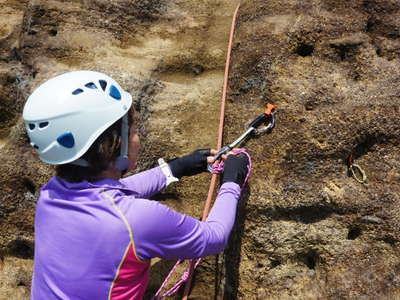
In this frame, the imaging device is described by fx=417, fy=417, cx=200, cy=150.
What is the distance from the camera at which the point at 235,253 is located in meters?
3.41

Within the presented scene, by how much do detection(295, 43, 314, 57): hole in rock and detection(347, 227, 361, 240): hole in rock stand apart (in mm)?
1558

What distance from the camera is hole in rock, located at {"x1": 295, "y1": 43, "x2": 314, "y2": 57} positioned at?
3708mm

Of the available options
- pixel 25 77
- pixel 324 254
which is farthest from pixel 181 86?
pixel 324 254

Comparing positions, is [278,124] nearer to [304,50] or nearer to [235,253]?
[304,50]

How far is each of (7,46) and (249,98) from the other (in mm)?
2682

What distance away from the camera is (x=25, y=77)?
4137 millimetres

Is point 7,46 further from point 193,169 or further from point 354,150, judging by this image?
point 354,150

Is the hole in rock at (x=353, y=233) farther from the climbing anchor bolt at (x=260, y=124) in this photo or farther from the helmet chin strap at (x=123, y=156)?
the helmet chin strap at (x=123, y=156)

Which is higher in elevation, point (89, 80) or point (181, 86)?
point (89, 80)

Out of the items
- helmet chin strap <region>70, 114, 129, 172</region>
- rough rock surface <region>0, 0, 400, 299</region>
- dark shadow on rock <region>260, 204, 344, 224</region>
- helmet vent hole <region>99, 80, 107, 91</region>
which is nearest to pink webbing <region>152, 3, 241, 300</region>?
rough rock surface <region>0, 0, 400, 299</region>

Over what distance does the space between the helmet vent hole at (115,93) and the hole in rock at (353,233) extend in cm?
205

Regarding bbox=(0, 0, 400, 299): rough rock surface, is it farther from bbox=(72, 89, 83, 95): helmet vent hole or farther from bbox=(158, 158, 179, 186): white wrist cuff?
bbox=(72, 89, 83, 95): helmet vent hole

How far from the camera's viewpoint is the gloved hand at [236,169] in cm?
297

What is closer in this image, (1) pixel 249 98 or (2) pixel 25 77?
(1) pixel 249 98
